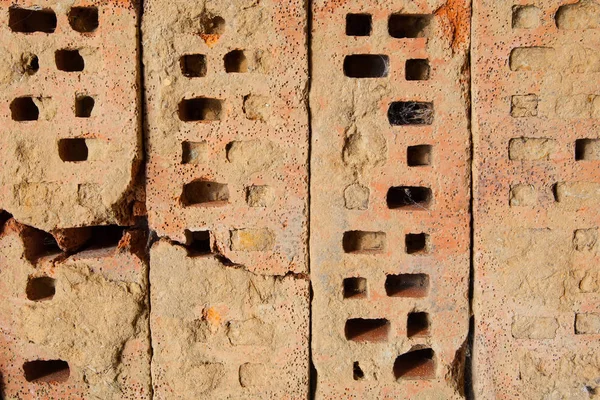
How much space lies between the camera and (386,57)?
2.58 meters

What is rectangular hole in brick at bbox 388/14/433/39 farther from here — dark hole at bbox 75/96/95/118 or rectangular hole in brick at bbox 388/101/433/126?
dark hole at bbox 75/96/95/118

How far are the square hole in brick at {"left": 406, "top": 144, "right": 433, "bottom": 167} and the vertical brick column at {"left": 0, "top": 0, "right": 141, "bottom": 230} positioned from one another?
4.52 feet

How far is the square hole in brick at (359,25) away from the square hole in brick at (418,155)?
65cm

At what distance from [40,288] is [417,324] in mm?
2026

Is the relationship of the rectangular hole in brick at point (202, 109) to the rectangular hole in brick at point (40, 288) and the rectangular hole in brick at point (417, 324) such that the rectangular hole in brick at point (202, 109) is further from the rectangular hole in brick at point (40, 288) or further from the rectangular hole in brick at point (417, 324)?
the rectangular hole in brick at point (417, 324)

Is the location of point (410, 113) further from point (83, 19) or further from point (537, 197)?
point (83, 19)

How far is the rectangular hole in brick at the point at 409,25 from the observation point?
260cm

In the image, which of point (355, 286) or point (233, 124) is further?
point (355, 286)

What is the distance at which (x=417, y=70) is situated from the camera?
2.64 metres

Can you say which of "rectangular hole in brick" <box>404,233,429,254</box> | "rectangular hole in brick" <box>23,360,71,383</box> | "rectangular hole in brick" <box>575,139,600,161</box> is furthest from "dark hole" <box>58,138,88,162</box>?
"rectangular hole in brick" <box>575,139,600,161</box>

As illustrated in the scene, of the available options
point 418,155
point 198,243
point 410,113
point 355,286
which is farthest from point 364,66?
point 198,243

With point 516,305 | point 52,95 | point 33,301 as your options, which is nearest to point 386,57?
point 516,305

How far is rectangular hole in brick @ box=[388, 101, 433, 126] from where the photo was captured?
102 inches

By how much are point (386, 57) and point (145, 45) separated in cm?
120
